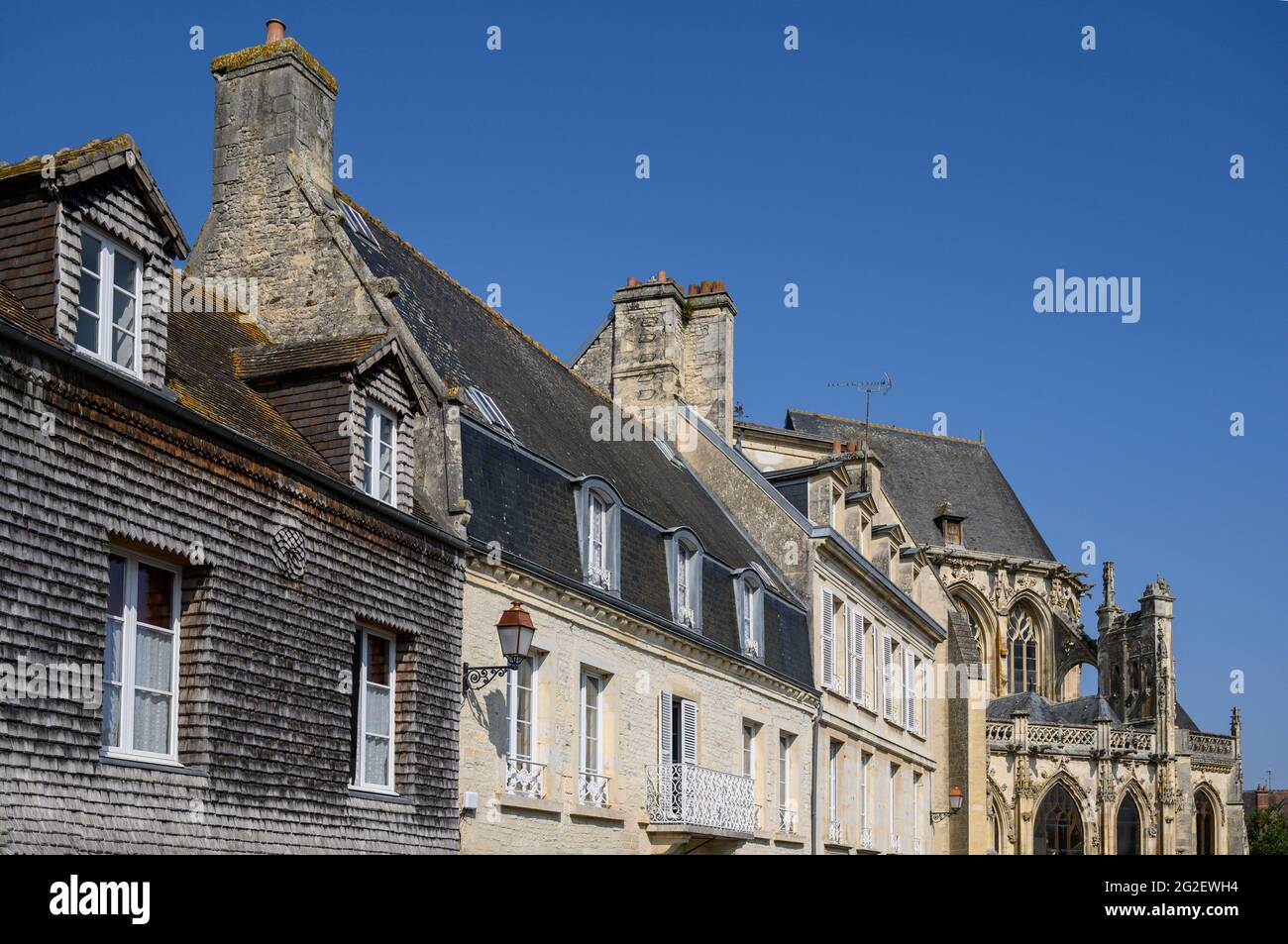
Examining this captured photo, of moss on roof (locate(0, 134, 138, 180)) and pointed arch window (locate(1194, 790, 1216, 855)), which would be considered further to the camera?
pointed arch window (locate(1194, 790, 1216, 855))

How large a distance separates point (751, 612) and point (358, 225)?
7696mm

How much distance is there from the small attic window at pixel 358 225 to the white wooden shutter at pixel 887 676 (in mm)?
14249

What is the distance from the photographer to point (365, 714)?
43.1ft

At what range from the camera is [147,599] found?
34.9ft

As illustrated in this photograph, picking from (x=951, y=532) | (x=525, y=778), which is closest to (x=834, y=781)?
(x=525, y=778)

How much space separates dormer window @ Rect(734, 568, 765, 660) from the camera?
69.4ft

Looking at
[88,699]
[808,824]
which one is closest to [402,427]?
[88,699]

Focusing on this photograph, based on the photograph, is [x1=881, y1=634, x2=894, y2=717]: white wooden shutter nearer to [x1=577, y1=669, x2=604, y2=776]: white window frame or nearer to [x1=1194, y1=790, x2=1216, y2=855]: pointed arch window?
[x1=577, y1=669, x2=604, y2=776]: white window frame

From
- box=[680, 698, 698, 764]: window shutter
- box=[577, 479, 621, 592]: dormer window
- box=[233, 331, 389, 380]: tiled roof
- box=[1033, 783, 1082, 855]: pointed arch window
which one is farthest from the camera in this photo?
box=[1033, 783, 1082, 855]: pointed arch window

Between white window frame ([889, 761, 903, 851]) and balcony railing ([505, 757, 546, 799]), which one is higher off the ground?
balcony railing ([505, 757, 546, 799])

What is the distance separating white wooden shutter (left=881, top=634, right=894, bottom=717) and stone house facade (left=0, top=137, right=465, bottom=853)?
15.6m

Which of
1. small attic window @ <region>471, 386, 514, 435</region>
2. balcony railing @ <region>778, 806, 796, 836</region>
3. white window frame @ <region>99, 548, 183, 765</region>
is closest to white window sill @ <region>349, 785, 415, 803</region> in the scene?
white window frame @ <region>99, 548, 183, 765</region>

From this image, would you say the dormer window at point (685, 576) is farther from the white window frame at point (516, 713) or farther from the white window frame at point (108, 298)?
the white window frame at point (108, 298)

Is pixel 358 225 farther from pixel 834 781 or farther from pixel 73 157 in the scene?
pixel 834 781
